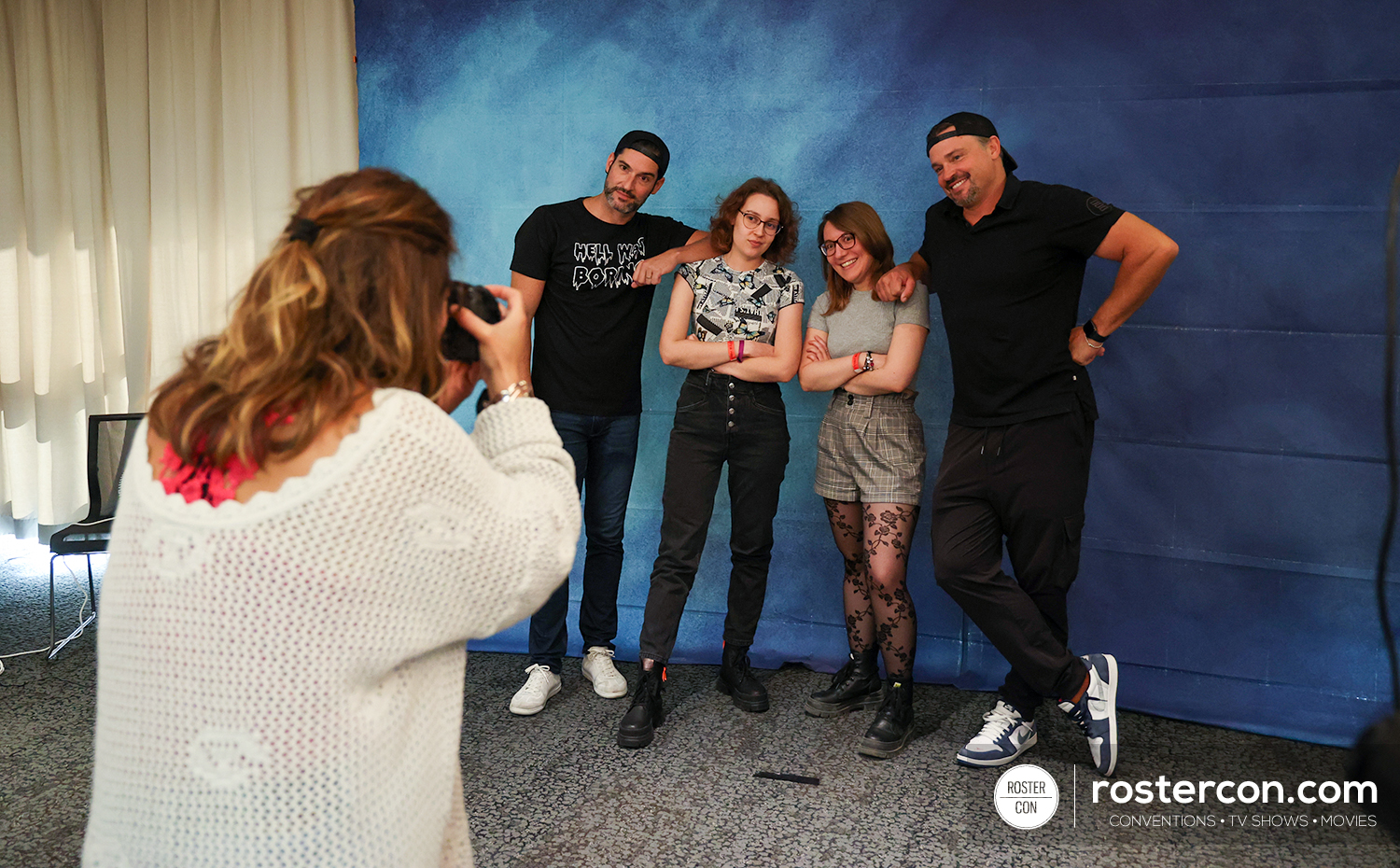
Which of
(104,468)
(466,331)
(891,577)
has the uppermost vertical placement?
(466,331)

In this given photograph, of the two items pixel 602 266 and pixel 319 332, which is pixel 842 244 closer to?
pixel 602 266

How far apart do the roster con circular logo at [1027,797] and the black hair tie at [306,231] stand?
211 centimetres

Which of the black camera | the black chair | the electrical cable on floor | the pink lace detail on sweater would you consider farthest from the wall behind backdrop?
the pink lace detail on sweater

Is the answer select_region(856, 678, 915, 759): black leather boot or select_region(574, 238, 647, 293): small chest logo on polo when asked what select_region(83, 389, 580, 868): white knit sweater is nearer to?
select_region(856, 678, 915, 759): black leather boot

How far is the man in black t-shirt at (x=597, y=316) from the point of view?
9.93ft

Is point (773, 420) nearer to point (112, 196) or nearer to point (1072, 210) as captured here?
point (1072, 210)

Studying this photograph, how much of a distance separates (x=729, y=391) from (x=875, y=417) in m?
0.43

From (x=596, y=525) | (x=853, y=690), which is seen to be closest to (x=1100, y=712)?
(x=853, y=690)

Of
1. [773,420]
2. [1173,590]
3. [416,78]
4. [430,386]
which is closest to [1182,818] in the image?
[1173,590]

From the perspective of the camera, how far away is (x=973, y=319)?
2619mm

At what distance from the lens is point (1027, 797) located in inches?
95.7

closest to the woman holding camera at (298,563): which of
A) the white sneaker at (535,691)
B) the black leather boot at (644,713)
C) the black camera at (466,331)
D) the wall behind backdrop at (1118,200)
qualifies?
the black camera at (466,331)

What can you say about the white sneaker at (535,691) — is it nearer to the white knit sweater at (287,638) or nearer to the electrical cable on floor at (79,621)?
the electrical cable on floor at (79,621)

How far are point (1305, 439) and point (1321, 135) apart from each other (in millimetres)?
859
